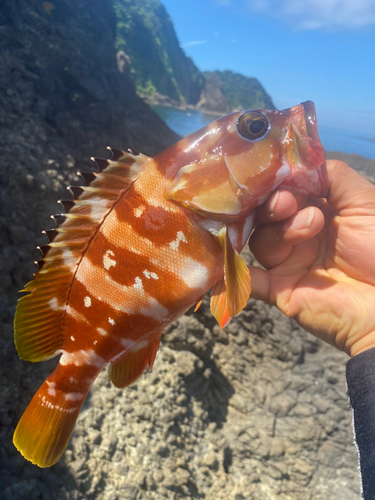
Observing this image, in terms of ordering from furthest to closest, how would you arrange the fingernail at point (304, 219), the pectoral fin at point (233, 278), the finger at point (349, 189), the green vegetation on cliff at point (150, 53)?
the green vegetation on cliff at point (150, 53) < the finger at point (349, 189) < the fingernail at point (304, 219) < the pectoral fin at point (233, 278)

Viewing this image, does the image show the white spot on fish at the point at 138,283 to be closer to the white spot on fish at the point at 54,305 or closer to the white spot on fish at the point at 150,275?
the white spot on fish at the point at 150,275

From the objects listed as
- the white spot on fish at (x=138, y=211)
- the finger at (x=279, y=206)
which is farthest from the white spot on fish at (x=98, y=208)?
the finger at (x=279, y=206)

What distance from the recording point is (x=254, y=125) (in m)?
1.22

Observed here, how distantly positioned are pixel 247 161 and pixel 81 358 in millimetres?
1082

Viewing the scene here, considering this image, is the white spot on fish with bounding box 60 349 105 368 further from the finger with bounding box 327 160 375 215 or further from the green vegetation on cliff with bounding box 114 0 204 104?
the green vegetation on cliff with bounding box 114 0 204 104

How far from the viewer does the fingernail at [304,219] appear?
1.33m

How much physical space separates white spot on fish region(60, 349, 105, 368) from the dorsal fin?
0.06 meters

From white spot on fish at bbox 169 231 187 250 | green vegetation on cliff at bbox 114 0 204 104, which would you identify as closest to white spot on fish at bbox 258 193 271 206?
white spot on fish at bbox 169 231 187 250

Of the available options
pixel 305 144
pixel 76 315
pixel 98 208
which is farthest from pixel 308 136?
pixel 76 315

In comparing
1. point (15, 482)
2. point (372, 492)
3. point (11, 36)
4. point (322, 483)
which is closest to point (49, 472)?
point (15, 482)

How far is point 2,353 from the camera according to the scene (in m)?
1.86

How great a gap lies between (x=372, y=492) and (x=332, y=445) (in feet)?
5.70

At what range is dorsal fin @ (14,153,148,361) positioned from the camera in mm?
1233

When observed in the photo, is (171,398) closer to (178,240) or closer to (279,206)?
(178,240)
